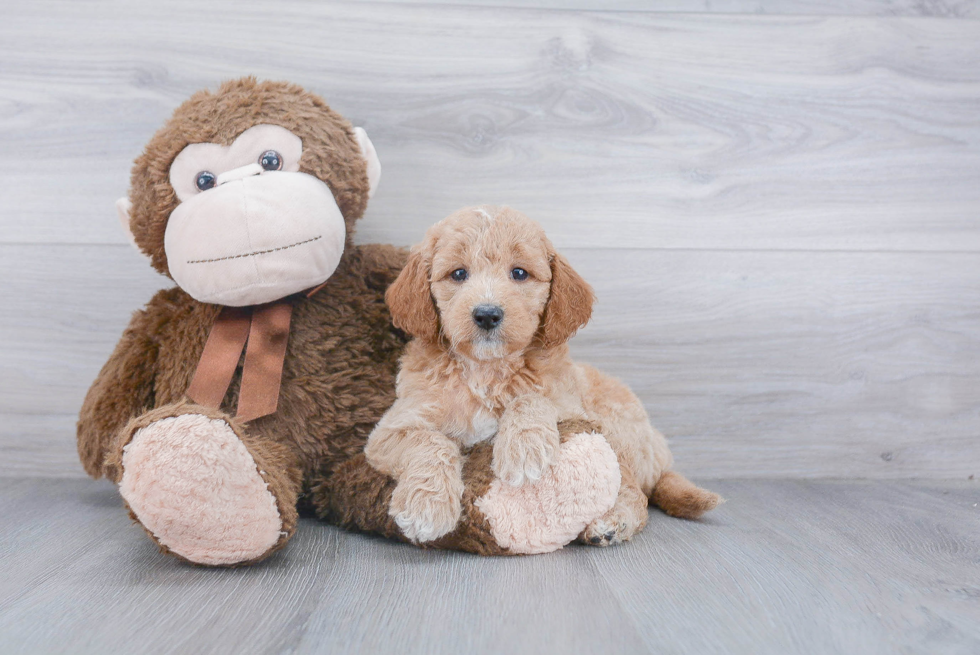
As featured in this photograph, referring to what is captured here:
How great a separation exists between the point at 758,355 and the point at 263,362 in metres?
1.01

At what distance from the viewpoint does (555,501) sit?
3.16ft

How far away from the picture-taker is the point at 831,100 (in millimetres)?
1438

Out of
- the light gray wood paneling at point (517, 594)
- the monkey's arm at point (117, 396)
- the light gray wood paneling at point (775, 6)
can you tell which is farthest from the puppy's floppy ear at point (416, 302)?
the light gray wood paneling at point (775, 6)

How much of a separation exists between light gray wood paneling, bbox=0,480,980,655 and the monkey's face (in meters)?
0.41

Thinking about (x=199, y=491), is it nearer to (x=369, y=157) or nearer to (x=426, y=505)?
(x=426, y=505)

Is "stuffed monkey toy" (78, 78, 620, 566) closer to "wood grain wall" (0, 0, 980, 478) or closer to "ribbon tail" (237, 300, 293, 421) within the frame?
"ribbon tail" (237, 300, 293, 421)

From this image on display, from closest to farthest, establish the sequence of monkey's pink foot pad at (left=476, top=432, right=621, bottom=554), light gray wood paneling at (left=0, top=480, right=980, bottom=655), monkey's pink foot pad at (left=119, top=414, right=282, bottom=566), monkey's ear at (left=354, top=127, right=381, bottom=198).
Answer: light gray wood paneling at (left=0, top=480, right=980, bottom=655) < monkey's pink foot pad at (left=119, top=414, right=282, bottom=566) < monkey's pink foot pad at (left=476, top=432, right=621, bottom=554) < monkey's ear at (left=354, top=127, right=381, bottom=198)

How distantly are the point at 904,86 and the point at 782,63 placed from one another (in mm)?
272

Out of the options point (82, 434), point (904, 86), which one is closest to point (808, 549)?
point (904, 86)

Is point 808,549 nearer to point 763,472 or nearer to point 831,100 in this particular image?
point 763,472

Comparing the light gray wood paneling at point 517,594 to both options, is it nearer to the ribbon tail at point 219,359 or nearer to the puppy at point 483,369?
the puppy at point 483,369

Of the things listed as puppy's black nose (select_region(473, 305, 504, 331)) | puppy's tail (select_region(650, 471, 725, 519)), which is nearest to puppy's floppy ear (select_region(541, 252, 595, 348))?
puppy's black nose (select_region(473, 305, 504, 331))

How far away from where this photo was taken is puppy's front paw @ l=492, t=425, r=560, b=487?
0.93 metres

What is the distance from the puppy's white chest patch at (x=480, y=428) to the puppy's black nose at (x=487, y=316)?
15 centimetres
